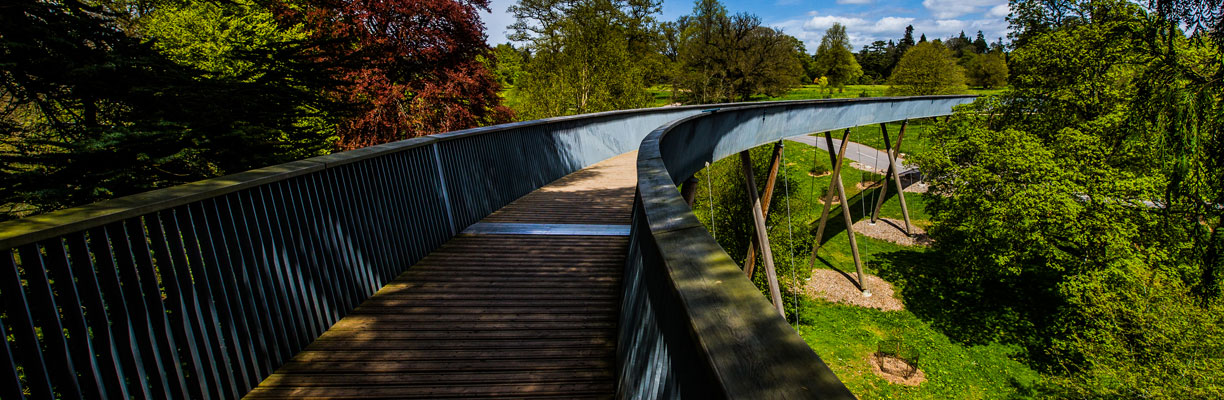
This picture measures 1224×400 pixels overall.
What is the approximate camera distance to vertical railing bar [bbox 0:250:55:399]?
176 cm

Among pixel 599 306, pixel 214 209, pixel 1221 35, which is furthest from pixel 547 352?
pixel 1221 35

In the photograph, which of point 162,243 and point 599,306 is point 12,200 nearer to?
point 162,243

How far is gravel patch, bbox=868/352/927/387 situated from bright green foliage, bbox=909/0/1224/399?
3.63 m

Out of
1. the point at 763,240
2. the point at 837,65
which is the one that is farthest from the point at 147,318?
the point at 837,65

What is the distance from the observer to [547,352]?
10.3 ft

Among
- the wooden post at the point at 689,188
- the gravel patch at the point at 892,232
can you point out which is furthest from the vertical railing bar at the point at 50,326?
the gravel patch at the point at 892,232

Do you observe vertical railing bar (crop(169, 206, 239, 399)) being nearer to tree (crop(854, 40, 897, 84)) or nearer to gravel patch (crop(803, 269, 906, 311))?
gravel patch (crop(803, 269, 906, 311))

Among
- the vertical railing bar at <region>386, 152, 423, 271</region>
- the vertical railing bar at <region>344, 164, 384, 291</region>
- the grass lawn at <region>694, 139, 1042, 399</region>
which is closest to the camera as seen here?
the vertical railing bar at <region>344, 164, 384, 291</region>

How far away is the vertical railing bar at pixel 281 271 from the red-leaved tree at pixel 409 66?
48.7ft

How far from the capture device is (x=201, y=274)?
2.50m

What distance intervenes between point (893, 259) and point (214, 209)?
29342 millimetres

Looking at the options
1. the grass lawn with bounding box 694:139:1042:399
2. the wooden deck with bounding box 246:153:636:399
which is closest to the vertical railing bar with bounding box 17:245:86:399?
the wooden deck with bounding box 246:153:636:399

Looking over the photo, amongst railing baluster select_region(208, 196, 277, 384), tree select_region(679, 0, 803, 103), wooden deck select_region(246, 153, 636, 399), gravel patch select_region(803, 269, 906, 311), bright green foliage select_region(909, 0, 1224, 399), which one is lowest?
gravel patch select_region(803, 269, 906, 311)

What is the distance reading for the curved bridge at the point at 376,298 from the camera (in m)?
1.30
